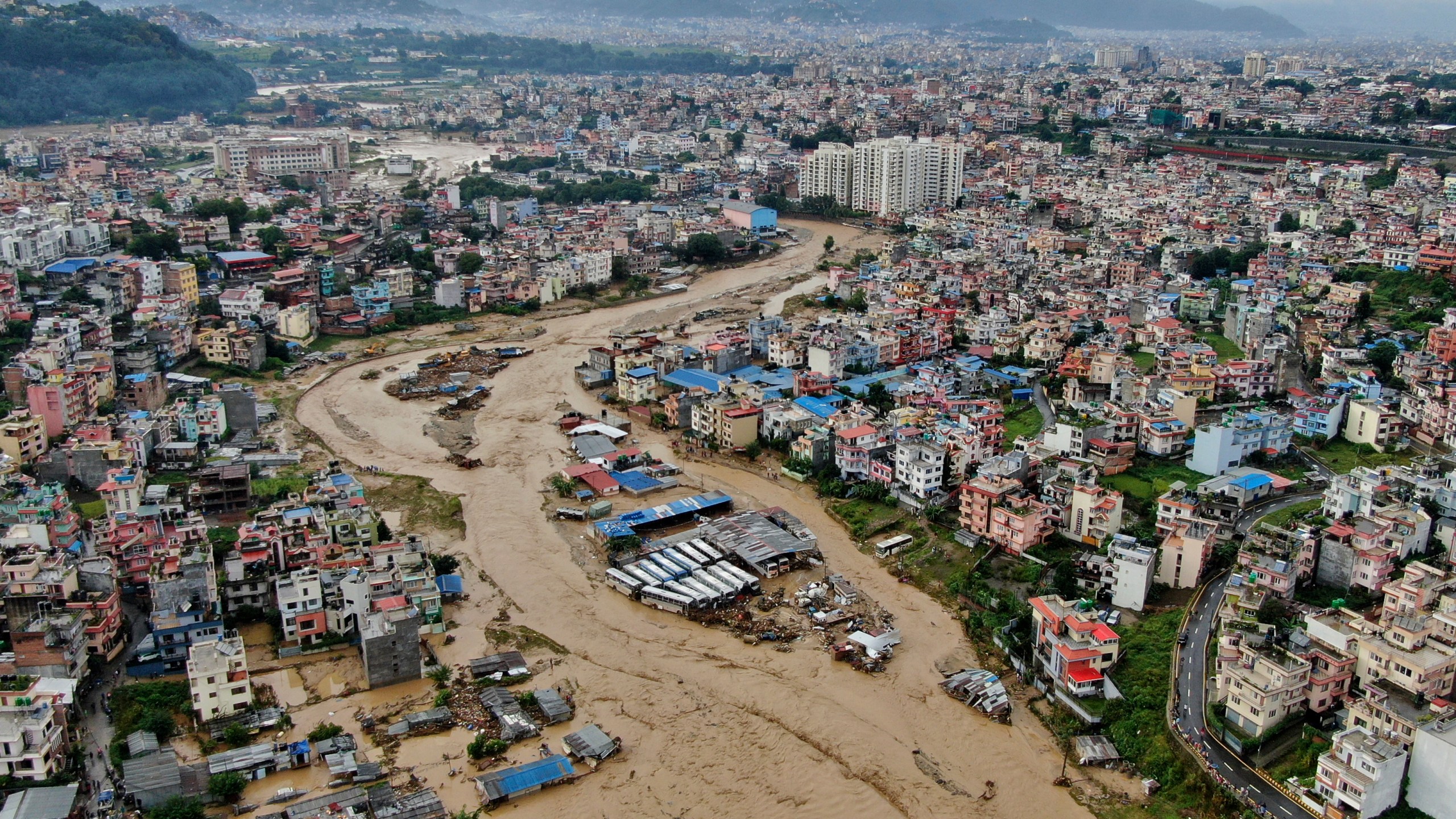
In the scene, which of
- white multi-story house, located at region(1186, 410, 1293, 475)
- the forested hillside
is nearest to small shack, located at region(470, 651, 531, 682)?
white multi-story house, located at region(1186, 410, 1293, 475)

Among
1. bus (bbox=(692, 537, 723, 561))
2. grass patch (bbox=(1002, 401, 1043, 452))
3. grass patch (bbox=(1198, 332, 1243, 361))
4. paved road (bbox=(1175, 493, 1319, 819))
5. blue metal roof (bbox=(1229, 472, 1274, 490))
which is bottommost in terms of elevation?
bus (bbox=(692, 537, 723, 561))

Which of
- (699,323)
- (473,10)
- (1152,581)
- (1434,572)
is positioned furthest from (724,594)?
(473,10)

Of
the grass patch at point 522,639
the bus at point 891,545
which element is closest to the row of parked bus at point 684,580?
the grass patch at point 522,639

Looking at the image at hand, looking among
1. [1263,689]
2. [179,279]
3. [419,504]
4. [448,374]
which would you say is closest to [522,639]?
[419,504]

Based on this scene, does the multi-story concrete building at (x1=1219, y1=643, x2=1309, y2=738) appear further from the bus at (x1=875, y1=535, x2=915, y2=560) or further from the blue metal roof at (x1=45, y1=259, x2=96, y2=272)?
the blue metal roof at (x1=45, y1=259, x2=96, y2=272)

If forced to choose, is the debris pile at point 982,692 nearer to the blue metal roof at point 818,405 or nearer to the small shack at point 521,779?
the small shack at point 521,779

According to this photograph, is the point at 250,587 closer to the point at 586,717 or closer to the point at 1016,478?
the point at 586,717
